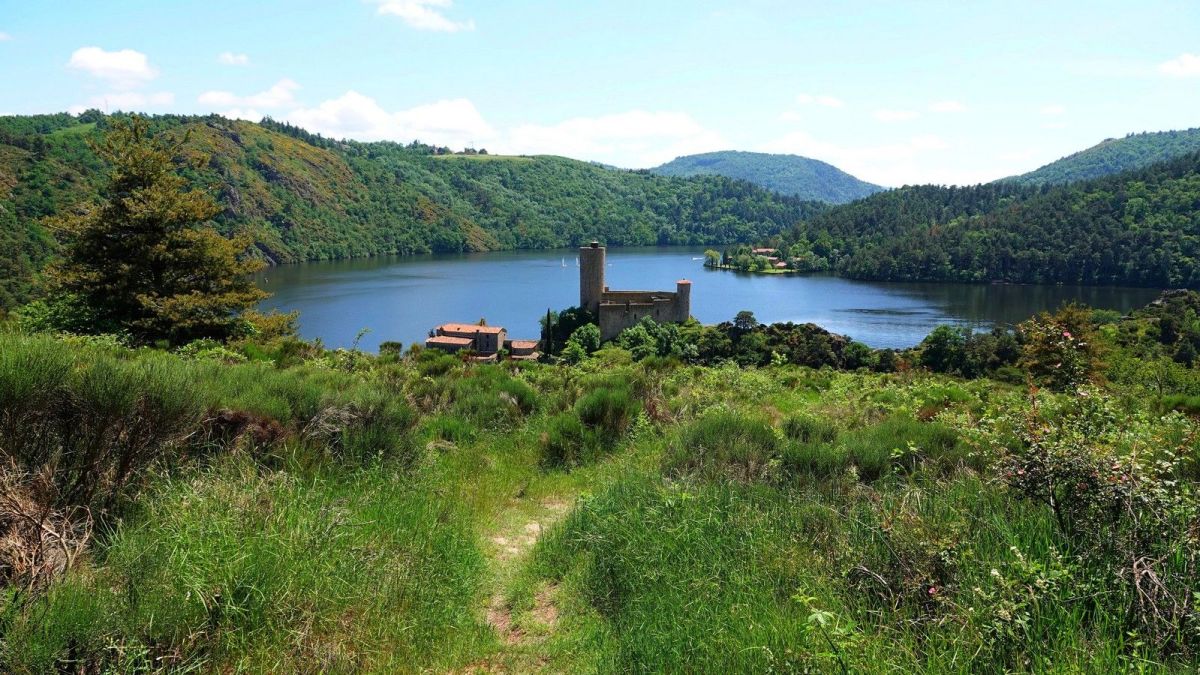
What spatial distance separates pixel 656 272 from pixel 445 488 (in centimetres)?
11774

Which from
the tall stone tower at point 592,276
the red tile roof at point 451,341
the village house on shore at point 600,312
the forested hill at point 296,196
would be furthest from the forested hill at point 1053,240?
the red tile roof at point 451,341

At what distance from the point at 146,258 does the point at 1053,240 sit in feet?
405

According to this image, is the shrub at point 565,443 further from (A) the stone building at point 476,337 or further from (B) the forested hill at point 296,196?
(B) the forested hill at point 296,196

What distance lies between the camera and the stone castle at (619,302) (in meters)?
54.6

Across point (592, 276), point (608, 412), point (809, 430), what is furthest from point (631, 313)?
point (809, 430)

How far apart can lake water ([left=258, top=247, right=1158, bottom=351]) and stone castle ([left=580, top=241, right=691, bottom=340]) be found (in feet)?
38.4

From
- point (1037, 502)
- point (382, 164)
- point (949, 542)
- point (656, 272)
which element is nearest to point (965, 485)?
point (1037, 502)

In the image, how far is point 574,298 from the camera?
88500 millimetres

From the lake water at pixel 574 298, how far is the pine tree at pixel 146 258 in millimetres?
37085

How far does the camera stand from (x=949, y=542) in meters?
3.23

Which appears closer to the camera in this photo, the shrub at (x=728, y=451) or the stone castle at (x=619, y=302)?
the shrub at (x=728, y=451)

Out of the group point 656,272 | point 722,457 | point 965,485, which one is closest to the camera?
point 965,485

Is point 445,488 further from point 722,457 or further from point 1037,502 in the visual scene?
point 1037,502

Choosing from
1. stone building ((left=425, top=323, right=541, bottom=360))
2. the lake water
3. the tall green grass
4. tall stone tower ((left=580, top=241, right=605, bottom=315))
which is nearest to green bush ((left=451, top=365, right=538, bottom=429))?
the tall green grass
